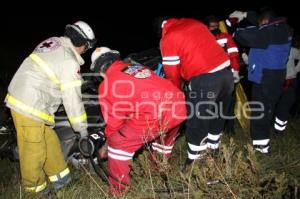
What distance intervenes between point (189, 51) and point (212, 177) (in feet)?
5.33

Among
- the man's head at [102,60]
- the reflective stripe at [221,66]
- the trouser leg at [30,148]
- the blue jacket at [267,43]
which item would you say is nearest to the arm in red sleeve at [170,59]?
the reflective stripe at [221,66]

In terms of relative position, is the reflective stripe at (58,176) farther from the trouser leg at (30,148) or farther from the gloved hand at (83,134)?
the gloved hand at (83,134)

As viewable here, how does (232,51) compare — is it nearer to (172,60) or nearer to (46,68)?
(172,60)

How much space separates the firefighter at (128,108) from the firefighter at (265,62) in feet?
4.88

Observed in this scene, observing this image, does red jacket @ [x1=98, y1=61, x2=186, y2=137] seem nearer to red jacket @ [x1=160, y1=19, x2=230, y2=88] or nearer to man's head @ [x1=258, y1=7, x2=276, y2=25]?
red jacket @ [x1=160, y1=19, x2=230, y2=88]

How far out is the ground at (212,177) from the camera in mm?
3582

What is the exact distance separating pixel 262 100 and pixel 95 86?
2.16 meters

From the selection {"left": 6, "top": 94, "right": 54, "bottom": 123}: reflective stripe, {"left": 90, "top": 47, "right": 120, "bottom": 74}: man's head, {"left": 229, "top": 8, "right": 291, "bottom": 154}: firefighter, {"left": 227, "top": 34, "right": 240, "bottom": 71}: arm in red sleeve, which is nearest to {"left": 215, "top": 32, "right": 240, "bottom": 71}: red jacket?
{"left": 227, "top": 34, "right": 240, "bottom": 71}: arm in red sleeve

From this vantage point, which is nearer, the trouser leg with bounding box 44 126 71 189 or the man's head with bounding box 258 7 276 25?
the trouser leg with bounding box 44 126 71 189

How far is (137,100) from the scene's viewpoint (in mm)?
4293

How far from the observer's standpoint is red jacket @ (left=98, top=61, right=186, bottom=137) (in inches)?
168

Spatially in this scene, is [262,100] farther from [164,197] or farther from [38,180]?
[38,180]

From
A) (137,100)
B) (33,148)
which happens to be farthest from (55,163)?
(137,100)

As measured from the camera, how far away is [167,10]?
22.4 meters
